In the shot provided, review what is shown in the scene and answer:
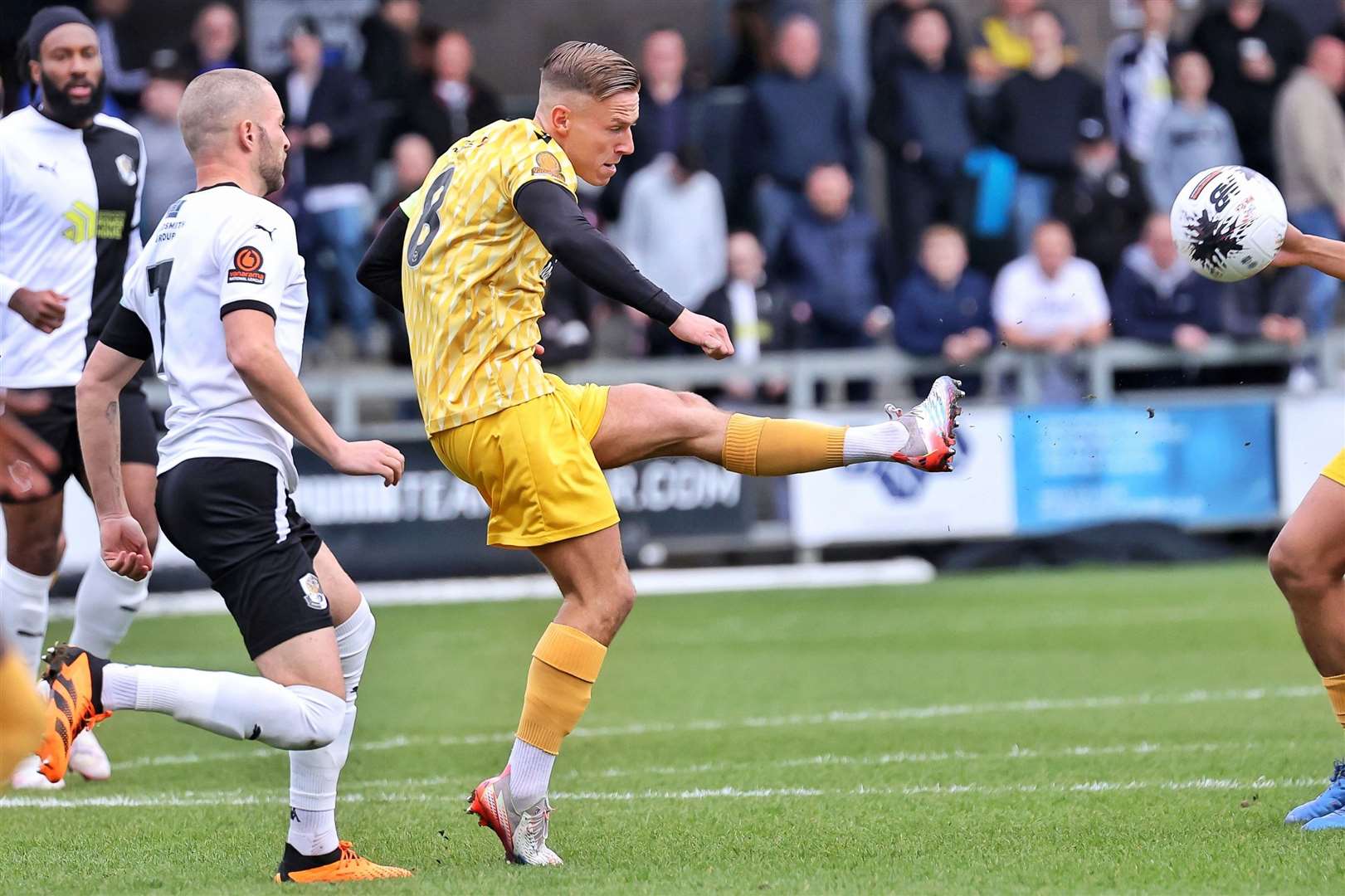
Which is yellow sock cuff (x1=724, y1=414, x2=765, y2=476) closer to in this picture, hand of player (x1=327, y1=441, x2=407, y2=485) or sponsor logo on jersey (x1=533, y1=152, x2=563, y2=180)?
sponsor logo on jersey (x1=533, y1=152, x2=563, y2=180)

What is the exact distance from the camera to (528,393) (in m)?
5.33

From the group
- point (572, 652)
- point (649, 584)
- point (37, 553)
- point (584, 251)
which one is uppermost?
point (584, 251)

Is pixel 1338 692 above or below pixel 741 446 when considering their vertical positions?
below

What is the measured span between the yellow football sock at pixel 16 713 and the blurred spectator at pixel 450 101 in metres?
11.1

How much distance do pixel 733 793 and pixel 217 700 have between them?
7.09ft

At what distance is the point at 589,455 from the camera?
17.6 ft

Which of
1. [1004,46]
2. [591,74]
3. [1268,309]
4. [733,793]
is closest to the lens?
[591,74]

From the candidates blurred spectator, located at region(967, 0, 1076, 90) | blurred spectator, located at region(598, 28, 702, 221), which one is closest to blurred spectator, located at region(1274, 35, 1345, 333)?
blurred spectator, located at region(967, 0, 1076, 90)

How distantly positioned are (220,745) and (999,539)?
795 cm

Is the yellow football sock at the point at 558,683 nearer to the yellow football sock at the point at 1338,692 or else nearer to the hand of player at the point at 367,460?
the hand of player at the point at 367,460

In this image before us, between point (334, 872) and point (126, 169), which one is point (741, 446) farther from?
point (126, 169)

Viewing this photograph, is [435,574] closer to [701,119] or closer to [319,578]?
[701,119]

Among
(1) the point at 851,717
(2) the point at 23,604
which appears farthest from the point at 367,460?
(1) the point at 851,717

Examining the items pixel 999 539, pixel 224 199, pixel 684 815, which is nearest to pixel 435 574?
pixel 999 539
